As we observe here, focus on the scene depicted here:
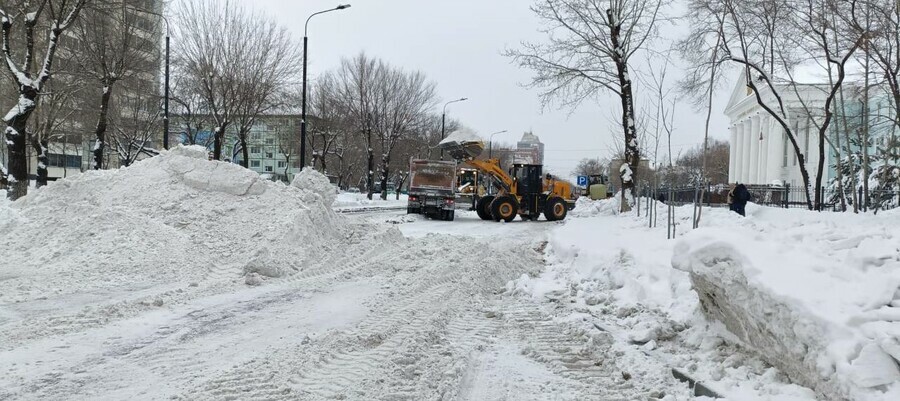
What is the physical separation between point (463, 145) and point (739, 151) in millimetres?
58098

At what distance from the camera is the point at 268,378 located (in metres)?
4.52

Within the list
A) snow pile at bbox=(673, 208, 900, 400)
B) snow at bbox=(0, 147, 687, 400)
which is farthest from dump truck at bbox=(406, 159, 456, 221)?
snow pile at bbox=(673, 208, 900, 400)

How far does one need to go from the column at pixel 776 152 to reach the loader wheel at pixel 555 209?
134 ft

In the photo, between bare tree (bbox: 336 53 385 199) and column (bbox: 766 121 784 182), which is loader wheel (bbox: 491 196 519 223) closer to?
bare tree (bbox: 336 53 385 199)

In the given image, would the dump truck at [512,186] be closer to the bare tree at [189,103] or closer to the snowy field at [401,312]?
the bare tree at [189,103]

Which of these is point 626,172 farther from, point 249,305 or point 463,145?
point 249,305

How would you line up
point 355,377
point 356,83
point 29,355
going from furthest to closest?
point 356,83 → point 29,355 → point 355,377

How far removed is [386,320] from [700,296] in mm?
3165

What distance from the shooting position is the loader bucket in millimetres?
26047

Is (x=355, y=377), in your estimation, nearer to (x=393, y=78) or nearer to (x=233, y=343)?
(x=233, y=343)

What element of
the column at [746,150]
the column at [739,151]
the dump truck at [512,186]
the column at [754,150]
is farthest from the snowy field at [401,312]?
the column at [739,151]

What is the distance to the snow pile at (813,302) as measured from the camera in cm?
339

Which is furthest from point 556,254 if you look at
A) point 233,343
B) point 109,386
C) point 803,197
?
point 803,197

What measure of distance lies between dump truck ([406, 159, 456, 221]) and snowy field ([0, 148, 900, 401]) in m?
13.6
